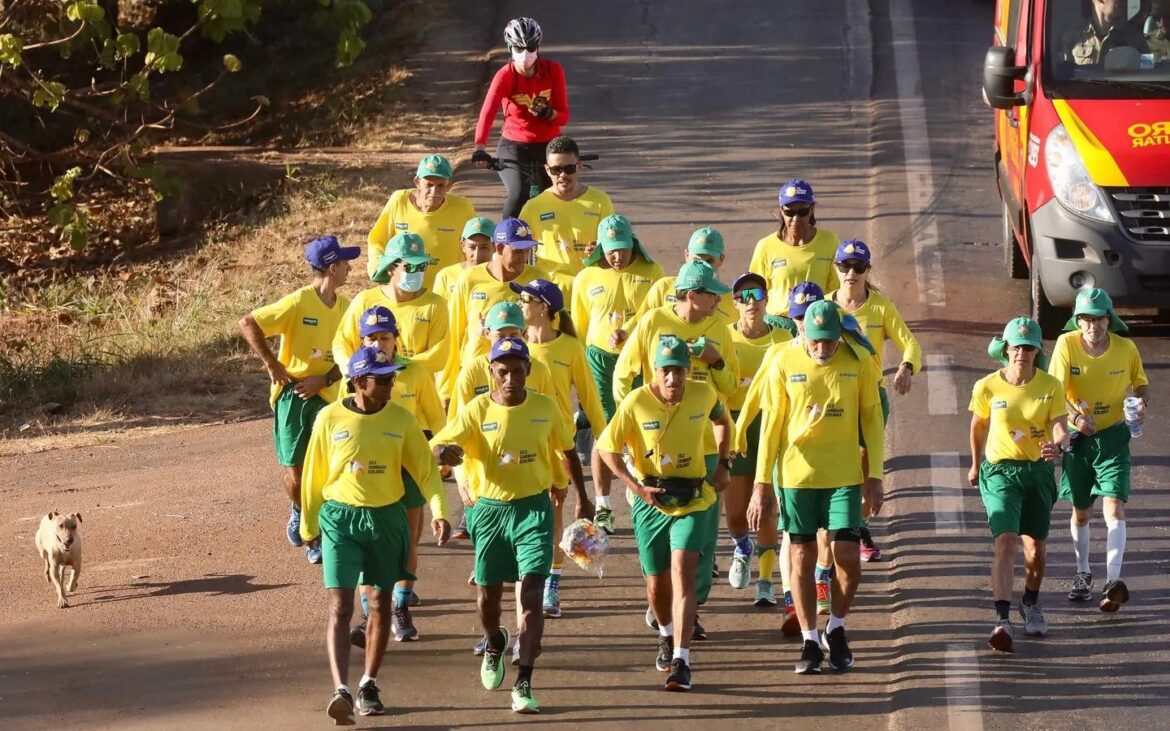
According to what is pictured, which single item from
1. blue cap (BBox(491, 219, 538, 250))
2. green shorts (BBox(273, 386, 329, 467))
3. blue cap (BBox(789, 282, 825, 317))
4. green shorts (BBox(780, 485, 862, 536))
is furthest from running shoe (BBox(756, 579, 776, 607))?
green shorts (BBox(273, 386, 329, 467))

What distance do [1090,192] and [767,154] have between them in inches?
265

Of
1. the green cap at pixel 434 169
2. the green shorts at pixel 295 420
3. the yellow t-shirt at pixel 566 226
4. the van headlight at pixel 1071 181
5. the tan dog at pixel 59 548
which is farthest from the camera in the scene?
the van headlight at pixel 1071 181

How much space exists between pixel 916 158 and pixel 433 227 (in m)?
8.68

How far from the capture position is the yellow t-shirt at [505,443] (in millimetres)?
9461

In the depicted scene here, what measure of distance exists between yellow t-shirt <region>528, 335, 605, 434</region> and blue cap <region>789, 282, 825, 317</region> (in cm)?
119

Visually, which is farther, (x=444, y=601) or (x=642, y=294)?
(x=642, y=294)

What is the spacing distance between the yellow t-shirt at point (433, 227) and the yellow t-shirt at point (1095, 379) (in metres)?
4.20

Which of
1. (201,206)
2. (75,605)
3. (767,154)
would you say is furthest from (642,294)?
(201,206)

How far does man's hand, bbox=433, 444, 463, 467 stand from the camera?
9.33 m

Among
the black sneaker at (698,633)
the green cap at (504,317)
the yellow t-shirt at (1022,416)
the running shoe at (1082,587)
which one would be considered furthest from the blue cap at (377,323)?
the running shoe at (1082,587)

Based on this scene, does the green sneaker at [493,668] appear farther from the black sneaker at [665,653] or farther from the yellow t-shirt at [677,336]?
the yellow t-shirt at [677,336]

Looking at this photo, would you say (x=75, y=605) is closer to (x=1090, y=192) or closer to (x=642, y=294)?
(x=642, y=294)

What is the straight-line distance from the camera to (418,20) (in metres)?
25.4

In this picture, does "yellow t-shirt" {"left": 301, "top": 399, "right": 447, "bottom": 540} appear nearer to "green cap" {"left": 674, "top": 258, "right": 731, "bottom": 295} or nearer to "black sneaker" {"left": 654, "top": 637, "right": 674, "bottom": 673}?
"black sneaker" {"left": 654, "top": 637, "right": 674, "bottom": 673}
